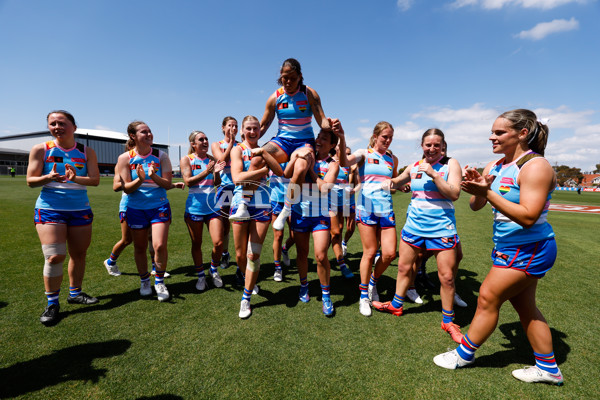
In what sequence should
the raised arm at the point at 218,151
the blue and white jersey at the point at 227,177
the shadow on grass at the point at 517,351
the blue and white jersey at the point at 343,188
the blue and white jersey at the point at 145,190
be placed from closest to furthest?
the shadow on grass at the point at 517,351 < the blue and white jersey at the point at 145,190 < the raised arm at the point at 218,151 < the blue and white jersey at the point at 227,177 < the blue and white jersey at the point at 343,188

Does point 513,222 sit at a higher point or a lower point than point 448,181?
lower

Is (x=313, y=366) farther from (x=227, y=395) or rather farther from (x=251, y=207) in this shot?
(x=251, y=207)

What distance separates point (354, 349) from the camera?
9.39 ft

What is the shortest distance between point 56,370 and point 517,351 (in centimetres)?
462

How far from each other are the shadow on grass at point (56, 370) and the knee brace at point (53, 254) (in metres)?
1.14

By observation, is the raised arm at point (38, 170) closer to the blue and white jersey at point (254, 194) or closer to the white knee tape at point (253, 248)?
the blue and white jersey at point (254, 194)

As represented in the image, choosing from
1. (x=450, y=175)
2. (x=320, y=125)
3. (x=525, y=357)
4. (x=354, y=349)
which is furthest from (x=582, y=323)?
(x=320, y=125)

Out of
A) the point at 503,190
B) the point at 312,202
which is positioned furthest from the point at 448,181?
the point at 312,202

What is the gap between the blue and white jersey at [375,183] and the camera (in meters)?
3.80

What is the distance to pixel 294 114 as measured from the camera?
136 inches

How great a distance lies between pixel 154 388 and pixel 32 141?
12448cm

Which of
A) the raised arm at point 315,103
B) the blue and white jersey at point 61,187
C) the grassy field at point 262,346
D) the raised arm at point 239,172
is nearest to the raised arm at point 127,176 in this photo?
the blue and white jersey at point 61,187

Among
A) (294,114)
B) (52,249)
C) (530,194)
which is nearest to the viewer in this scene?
(530,194)

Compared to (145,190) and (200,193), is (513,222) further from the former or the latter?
(145,190)
